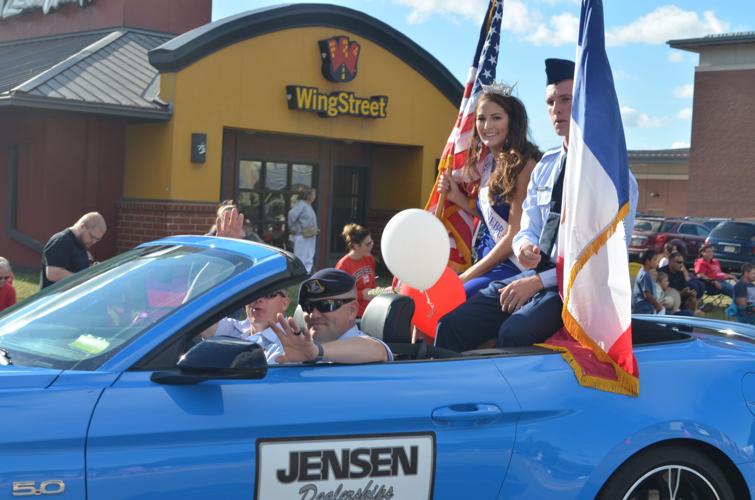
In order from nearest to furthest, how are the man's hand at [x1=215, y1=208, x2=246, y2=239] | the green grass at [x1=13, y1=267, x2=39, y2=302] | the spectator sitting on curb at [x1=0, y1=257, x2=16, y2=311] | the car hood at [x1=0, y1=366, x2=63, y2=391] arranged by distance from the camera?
the car hood at [x1=0, y1=366, x2=63, y2=391] → the man's hand at [x1=215, y1=208, x2=246, y2=239] → the spectator sitting on curb at [x1=0, y1=257, x2=16, y2=311] → the green grass at [x1=13, y1=267, x2=39, y2=302]

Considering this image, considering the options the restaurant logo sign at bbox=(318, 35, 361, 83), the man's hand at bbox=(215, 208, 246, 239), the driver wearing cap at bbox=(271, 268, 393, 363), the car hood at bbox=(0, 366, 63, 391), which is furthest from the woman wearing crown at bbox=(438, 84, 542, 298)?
the restaurant logo sign at bbox=(318, 35, 361, 83)

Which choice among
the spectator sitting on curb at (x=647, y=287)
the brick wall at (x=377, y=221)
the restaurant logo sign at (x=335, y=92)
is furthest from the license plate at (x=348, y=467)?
the brick wall at (x=377, y=221)

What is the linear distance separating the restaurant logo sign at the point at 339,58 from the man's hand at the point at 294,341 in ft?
53.2

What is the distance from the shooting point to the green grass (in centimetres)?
1485

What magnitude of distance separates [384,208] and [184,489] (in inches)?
755

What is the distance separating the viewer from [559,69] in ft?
16.7

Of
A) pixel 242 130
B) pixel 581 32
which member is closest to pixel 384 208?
pixel 242 130

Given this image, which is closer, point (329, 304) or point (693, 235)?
point (329, 304)

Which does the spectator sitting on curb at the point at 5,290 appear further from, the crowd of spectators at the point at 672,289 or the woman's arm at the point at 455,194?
the crowd of spectators at the point at 672,289

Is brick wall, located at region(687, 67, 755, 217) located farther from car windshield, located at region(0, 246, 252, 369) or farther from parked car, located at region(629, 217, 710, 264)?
car windshield, located at region(0, 246, 252, 369)

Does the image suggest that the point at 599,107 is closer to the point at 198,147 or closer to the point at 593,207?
the point at 593,207

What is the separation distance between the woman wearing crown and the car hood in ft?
8.15

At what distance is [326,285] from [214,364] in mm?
977

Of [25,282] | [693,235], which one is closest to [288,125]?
[25,282]
